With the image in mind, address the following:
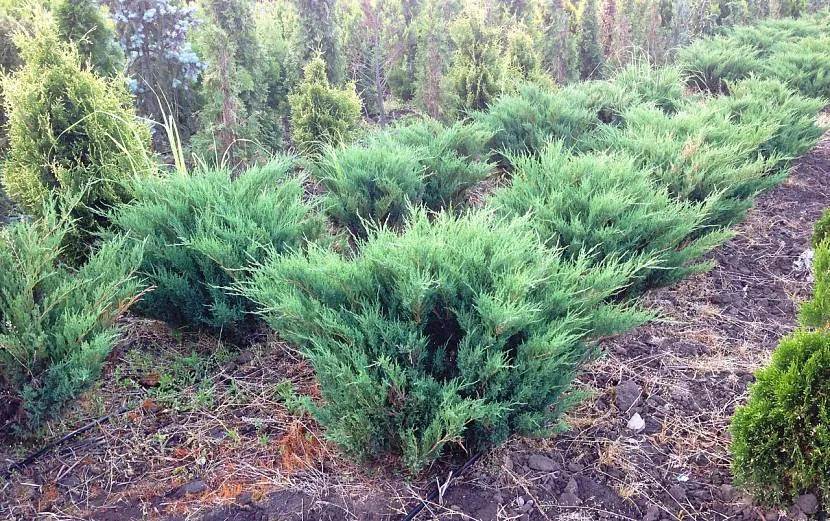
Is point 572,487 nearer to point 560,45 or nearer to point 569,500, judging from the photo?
point 569,500

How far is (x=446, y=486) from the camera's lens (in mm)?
2234

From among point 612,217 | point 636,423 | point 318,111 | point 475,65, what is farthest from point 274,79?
point 636,423

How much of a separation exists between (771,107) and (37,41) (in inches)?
248

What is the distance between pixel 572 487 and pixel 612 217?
1550 mm

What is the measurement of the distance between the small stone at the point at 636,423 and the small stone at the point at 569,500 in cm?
59

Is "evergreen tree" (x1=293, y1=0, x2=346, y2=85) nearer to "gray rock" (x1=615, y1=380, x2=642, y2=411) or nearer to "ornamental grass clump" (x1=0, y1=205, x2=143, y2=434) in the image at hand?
"ornamental grass clump" (x1=0, y1=205, x2=143, y2=434)

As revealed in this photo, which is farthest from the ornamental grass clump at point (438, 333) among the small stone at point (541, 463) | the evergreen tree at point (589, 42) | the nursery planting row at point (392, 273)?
the evergreen tree at point (589, 42)

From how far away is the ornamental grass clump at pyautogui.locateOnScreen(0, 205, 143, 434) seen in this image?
2.14m

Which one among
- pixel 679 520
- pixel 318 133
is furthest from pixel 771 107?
pixel 679 520

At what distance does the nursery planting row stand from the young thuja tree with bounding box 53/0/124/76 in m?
1.99

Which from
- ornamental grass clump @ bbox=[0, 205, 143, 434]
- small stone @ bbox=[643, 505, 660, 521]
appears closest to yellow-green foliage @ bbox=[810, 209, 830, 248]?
small stone @ bbox=[643, 505, 660, 521]

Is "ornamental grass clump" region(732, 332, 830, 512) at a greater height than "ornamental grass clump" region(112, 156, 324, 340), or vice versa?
"ornamental grass clump" region(112, 156, 324, 340)

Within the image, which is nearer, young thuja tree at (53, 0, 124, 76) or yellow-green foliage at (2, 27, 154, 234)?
yellow-green foliage at (2, 27, 154, 234)

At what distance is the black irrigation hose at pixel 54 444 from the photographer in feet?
7.47
